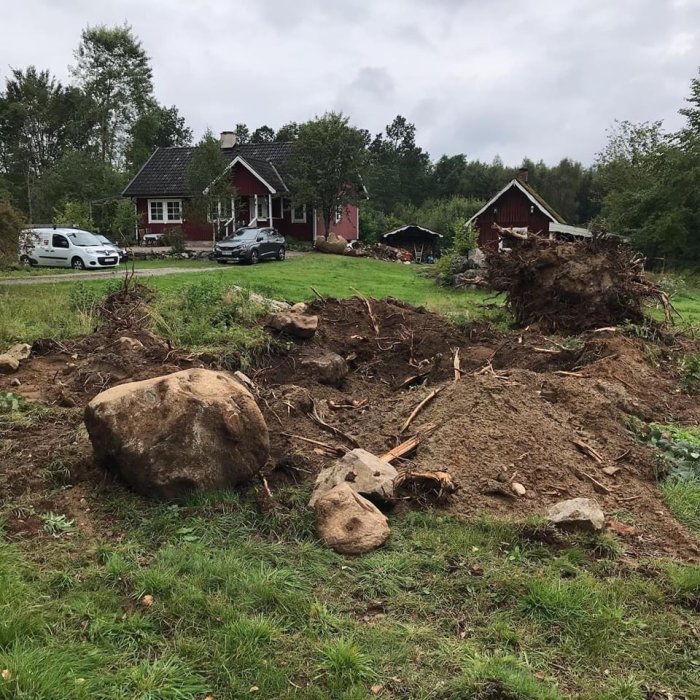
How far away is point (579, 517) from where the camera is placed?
4062 millimetres

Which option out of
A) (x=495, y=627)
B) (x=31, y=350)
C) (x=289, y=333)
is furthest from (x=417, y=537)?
(x=31, y=350)

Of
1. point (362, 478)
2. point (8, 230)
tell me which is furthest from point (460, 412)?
point (8, 230)

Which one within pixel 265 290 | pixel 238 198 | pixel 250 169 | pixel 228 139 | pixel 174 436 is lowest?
pixel 174 436

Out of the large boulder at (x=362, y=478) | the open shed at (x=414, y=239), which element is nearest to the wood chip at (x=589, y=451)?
the large boulder at (x=362, y=478)

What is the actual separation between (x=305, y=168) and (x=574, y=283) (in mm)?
26607

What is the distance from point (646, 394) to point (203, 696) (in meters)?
6.19

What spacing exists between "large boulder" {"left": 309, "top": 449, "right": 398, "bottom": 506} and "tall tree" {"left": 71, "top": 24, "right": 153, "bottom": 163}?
54.0m

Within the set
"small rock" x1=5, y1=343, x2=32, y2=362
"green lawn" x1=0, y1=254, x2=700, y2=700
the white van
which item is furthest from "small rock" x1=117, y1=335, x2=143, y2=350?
the white van

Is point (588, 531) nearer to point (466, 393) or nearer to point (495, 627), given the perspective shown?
point (495, 627)

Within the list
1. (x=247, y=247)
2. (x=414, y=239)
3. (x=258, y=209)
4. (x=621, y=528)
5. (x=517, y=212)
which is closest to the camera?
(x=621, y=528)

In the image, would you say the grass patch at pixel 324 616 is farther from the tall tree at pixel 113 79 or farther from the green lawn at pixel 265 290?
the tall tree at pixel 113 79

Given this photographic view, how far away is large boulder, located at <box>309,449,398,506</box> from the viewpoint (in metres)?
4.35

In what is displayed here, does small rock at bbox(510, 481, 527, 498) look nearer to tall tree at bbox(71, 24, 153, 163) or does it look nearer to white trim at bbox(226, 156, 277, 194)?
white trim at bbox(226, 156, 277, 194)

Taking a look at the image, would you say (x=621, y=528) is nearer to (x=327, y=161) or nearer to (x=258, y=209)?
(x=327, y=161)
